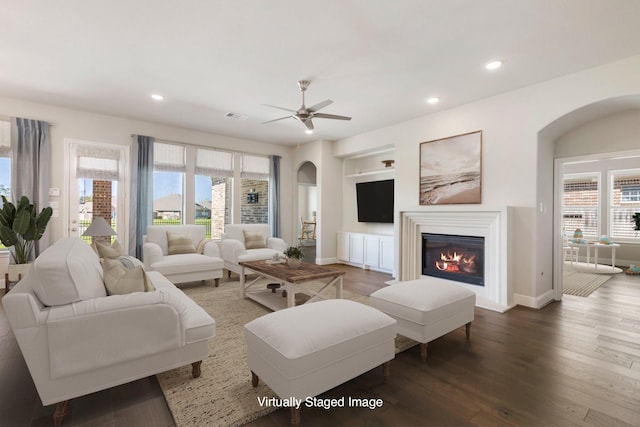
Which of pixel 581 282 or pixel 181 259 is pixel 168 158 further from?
pixel 581 282

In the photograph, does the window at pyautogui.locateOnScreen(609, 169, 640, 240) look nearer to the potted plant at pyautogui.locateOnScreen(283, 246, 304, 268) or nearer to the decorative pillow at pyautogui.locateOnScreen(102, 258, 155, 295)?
the potted plant at pyautogui.locateOnScreen(283, 246, 304, 268)

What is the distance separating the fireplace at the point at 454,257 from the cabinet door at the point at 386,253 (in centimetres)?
93

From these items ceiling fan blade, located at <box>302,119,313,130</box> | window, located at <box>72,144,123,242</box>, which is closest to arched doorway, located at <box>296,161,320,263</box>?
ceiling fan blade, located at <box>302,119,313,130</box>

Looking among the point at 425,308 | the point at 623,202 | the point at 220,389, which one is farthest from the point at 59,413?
the point at 623,202

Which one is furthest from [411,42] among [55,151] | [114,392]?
[55,151]

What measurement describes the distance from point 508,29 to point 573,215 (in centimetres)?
735

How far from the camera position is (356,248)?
644cm

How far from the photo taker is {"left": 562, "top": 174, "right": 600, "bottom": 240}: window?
7.24m

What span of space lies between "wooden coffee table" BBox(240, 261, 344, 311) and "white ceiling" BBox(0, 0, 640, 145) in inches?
92.5

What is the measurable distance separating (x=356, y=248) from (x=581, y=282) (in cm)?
404

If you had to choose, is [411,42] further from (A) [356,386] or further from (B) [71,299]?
(B) [71,299]

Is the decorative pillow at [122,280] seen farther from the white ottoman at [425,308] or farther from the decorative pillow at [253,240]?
the decorative pillow at [253,240]

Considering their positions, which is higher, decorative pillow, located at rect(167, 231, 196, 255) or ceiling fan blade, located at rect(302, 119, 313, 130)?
ceiling fan blade, located at rect(302, 119, 313, 130)

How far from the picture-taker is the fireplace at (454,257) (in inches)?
164
